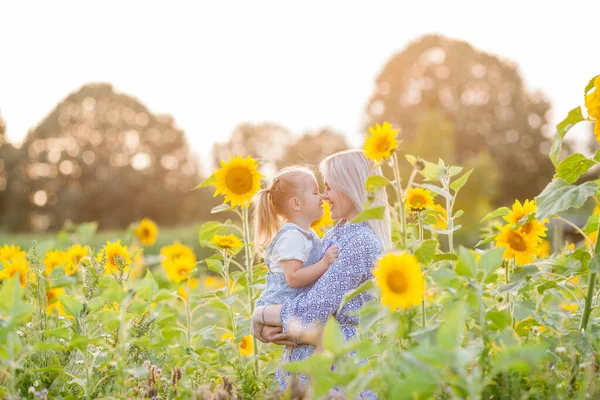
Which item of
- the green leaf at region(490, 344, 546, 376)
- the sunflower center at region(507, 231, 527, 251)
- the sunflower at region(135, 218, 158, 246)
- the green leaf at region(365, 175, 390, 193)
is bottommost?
the sunflower at region(135, 218, 158, 246)

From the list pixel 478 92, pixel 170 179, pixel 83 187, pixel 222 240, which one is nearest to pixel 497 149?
pixel 478 92

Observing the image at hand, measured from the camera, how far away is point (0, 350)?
1988mm

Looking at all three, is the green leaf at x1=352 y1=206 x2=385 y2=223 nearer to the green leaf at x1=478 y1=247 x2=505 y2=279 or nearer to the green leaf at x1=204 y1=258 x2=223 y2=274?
the green leaf at x1=478 y1=247 x2=505 y2=279

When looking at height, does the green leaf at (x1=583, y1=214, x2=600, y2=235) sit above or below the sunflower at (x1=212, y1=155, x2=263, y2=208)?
below

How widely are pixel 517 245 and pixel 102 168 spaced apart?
22.3 meters

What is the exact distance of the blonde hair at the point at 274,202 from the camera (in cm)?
291

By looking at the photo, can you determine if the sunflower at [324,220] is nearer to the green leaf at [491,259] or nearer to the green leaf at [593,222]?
the green leaf at [593,222]

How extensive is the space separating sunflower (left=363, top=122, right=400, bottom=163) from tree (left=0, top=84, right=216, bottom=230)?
70.9 feet

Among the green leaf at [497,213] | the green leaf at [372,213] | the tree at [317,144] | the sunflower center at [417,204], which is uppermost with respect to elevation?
the green leaf at [372,213]

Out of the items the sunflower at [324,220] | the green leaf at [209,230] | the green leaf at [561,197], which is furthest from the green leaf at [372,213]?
the sunflower at [324,220]

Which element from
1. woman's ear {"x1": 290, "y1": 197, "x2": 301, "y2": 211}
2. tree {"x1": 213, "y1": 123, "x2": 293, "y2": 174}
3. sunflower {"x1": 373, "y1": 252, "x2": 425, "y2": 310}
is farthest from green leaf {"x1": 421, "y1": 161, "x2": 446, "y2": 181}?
tree {"x1": 213, "y1": 123, "x2": 293, "y2": 174}

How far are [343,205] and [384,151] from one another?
74 cm

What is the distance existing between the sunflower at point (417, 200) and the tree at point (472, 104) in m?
21.4

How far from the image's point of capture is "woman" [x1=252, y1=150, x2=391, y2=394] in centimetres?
252
